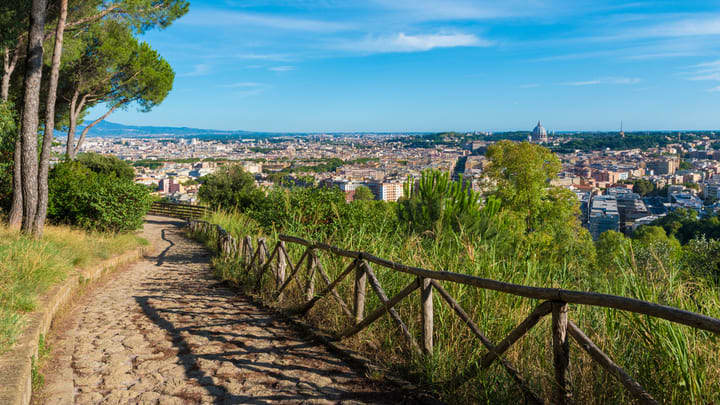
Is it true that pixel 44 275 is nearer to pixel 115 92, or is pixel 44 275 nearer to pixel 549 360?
pixel 549 360

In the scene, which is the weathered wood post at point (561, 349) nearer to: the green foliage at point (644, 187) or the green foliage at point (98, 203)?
the green foliage at point (98, 203)

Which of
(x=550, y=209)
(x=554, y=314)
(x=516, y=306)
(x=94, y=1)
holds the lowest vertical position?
(x=550, y=209)

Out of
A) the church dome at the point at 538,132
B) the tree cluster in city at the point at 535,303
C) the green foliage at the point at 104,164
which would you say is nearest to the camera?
the tree cluster in city at the point at 535,303

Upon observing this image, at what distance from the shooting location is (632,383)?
2.08 m

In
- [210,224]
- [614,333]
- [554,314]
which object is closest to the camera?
[554,314]

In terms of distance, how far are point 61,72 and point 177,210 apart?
10087 mm

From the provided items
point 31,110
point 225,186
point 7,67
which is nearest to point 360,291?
point 31,110

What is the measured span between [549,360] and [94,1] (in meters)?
12.5

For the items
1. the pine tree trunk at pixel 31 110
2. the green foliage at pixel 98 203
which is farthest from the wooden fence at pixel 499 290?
the green foliage at pixel 98 203

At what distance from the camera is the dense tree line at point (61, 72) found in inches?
339

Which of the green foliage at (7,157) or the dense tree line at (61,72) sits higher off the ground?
the dense tree line at (61,72)

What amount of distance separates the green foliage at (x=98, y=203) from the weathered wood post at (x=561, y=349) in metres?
11.5

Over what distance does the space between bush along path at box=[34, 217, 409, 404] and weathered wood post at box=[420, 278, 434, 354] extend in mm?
386

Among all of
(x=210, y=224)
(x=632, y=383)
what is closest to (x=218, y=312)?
(x=632, y=383)
